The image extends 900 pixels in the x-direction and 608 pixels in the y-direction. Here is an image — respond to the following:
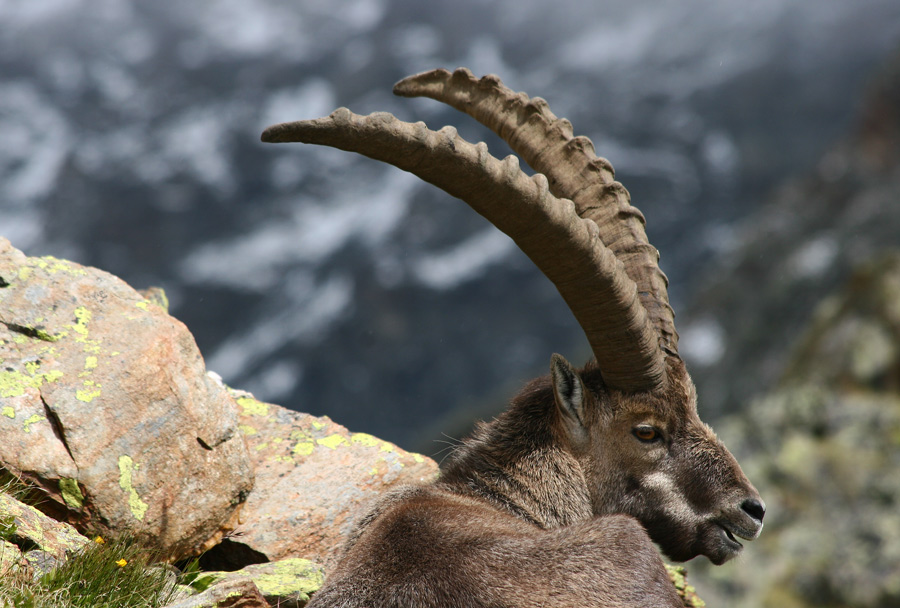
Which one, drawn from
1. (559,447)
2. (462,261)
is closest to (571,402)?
(559,447)

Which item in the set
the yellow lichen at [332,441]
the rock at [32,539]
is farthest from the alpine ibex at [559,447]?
the yellow lichen at [332,441]

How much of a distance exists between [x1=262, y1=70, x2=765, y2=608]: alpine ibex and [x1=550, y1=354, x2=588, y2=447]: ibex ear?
0.05ft

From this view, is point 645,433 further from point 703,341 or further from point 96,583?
point 703,341

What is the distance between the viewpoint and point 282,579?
20.7 feet

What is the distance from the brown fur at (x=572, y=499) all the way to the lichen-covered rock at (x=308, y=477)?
1304mm

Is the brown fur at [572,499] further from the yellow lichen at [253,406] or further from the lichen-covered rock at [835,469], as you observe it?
the lichen-covered rock at [835,469]

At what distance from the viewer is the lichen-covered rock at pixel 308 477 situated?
23.6 ft

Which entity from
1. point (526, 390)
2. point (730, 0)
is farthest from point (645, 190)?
point (526, 390)

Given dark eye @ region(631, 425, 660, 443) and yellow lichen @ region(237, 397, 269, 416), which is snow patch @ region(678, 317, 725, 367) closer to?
yellow lichen @ region(237, 397, 269, 416)

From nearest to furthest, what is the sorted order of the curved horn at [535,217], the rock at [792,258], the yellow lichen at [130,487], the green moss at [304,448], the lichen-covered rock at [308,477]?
the curved horn at [535,217] < the yellow lichen at [130,487] < the lichen-covered rock at [308,477] < the green moss at [304,448] < the rock at [792,258]

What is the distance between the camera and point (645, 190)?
431ft

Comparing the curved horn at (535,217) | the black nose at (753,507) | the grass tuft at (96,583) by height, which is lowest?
the grass tuft at (96,583)

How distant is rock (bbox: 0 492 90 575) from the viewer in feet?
16.9

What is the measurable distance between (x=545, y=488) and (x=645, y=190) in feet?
428
